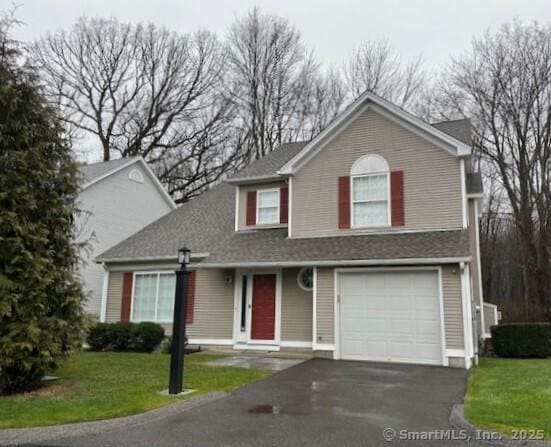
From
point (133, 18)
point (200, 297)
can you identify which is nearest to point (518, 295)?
point (200, 297)

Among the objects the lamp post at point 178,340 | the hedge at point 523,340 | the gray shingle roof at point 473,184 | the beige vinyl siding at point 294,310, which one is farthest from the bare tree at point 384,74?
the lamp post at point 178,340

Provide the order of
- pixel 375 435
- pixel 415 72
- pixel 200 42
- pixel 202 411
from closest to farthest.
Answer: pixel 375 435 → pixel 202 411 → pixel 415 72 → pixel 200 42

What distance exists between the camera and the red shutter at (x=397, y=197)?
41.5 feet

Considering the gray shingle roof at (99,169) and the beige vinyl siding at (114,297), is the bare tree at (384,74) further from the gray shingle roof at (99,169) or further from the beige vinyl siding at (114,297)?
the beige vinyl siding at (114,297)

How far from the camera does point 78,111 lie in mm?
29766

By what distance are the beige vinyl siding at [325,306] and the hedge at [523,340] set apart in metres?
4.91

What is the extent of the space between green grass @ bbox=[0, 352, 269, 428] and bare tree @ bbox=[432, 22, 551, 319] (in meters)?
17.0

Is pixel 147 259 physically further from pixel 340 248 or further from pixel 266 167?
pixel 340 248

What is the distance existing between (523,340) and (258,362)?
731 cm

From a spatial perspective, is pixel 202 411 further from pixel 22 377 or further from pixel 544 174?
pixel 544 174

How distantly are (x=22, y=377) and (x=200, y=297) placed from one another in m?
7.04

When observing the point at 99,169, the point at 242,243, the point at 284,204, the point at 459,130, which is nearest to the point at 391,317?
the point at 242,243

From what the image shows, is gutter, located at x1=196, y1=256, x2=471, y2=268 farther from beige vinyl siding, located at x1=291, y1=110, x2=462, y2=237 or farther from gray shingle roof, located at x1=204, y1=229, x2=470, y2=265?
beige vinyl siding, located at x1=291, y1=110, x2=462, y2=237

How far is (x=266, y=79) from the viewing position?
2881 centimetres
